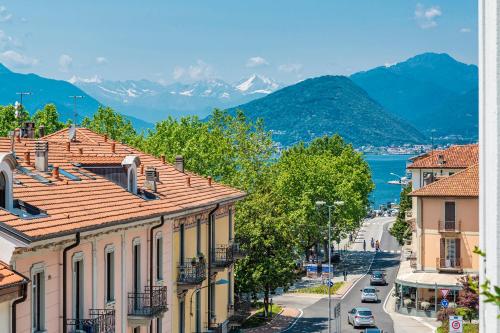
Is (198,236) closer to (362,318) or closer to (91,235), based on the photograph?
(91,235)

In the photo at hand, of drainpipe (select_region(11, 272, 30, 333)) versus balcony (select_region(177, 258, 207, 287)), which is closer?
drainpipe (select_region(11, 272, 30, 333))

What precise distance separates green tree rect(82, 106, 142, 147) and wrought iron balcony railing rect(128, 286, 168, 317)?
51.7 metres

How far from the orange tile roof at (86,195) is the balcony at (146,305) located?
9.13ft

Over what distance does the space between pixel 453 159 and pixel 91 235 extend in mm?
62318

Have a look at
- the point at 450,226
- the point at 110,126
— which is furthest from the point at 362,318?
the point at 110,126

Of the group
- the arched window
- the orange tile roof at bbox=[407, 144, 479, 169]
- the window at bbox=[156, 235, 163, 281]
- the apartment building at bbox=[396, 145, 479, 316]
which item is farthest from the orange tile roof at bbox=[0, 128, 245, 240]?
the orange tile roof at bbox=[407, 144, 479, 169]

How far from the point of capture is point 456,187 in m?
64.2

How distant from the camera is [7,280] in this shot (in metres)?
18.9

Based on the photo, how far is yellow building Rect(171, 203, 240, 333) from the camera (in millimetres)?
35906

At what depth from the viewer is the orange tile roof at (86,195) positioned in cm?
2297

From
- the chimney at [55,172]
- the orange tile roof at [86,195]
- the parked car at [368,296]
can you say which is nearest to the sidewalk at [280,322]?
the parked car at [368,296]

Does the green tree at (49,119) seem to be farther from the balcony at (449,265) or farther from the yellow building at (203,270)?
the yellow building at (203,270)

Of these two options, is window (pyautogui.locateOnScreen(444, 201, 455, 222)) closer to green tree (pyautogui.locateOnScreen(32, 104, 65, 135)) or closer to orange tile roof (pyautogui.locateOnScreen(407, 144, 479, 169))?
orange tile roof (pyautogui.locateOnScreen(407, 144, 479, 169))

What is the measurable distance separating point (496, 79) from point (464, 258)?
158ft
